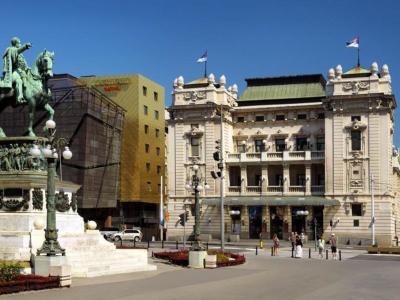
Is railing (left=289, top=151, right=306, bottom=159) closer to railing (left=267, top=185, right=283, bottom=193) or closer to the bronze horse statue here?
railing (left=267, top=185, right=283, bottom=193)

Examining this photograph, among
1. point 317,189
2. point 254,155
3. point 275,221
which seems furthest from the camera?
point 254,155

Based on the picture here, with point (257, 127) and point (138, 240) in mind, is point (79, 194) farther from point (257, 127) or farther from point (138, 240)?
point (257, 127)

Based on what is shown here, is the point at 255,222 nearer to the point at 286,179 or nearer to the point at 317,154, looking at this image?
the point at 286,179

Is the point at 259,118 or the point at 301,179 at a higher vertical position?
the point at 259,118

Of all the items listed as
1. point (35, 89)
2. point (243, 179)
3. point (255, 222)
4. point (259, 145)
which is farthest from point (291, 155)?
point (35, 89)

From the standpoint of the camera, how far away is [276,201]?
87.6m

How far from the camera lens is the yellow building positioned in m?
106

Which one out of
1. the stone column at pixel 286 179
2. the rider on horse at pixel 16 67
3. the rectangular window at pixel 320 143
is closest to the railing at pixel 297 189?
the stone column at pixel 286 179

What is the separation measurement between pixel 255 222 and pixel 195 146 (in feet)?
41.2

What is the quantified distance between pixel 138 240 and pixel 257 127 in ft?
77.2

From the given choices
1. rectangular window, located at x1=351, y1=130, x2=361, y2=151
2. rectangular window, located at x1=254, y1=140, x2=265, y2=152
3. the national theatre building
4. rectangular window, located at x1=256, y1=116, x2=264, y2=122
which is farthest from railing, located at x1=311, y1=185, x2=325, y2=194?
rectangular window, located at x1=256, y1=116, x2=264, y2=122

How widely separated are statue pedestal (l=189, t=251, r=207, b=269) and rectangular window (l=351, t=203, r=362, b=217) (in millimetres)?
48961

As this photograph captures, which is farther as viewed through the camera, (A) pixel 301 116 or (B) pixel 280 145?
(B) pixel 280 145

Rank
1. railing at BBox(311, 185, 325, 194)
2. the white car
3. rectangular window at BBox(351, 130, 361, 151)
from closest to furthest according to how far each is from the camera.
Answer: the white car < rectangular window at BBox(351, 130, 361, 151) < railing at BBox(311, 185, 325, 194)
